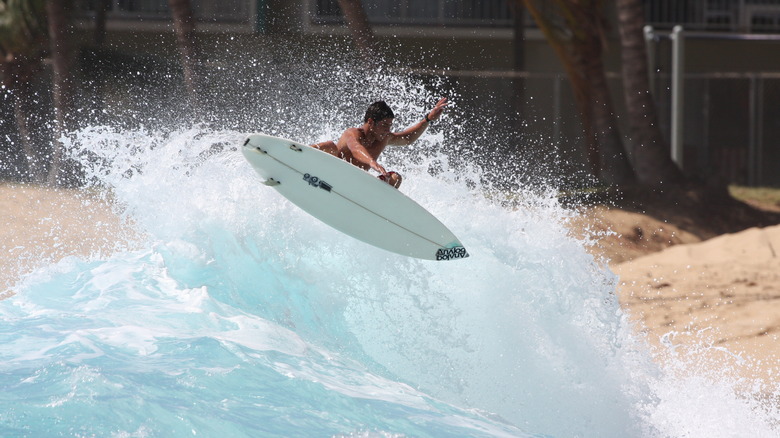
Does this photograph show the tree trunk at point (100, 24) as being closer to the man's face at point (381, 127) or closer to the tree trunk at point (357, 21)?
the tree trunk at point (357, 21)

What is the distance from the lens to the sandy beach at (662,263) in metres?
9.05

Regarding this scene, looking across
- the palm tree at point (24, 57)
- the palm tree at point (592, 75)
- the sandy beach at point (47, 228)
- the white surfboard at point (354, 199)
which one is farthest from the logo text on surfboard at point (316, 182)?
the palm tree at point (24, 57)

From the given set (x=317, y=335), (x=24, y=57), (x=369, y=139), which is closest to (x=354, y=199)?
(x=369, y=139)

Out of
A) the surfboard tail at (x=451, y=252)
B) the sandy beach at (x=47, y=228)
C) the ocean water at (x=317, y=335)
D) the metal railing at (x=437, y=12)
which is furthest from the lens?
the metal railing at (x=437, y=12)

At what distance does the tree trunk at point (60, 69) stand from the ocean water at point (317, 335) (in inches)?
290

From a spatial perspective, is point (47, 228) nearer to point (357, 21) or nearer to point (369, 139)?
point (357, 21)

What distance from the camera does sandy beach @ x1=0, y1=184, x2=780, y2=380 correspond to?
9.05 meters

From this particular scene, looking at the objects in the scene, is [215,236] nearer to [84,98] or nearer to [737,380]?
[737,380]

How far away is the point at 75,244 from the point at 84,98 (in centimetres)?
604

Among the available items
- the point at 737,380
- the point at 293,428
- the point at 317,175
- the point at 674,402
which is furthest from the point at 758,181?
the point at 293,428

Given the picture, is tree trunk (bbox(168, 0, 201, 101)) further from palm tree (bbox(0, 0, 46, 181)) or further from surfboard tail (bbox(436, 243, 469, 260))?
surfboard tail (bbox(436, 243, 469, 260))

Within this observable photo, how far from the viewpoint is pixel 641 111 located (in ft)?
47.6

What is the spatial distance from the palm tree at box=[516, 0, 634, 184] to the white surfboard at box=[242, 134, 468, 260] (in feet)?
27.9

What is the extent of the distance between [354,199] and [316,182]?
31 centimetres
